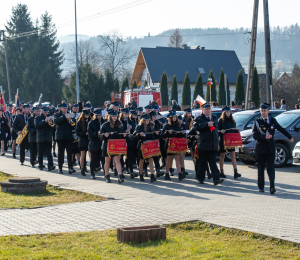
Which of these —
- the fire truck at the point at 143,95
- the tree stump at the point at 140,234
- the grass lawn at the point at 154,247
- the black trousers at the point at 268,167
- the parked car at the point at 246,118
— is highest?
the fire truck at the point at 143,95

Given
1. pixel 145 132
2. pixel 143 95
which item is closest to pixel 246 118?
pixel 145 132

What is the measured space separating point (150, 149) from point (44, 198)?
3274 millimetres

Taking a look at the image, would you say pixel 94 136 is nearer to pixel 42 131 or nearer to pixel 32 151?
pixel 42 131

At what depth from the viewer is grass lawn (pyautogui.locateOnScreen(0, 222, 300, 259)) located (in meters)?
5.08

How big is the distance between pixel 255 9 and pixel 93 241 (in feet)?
58.7

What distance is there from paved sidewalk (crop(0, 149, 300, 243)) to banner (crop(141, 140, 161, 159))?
27.6 inches

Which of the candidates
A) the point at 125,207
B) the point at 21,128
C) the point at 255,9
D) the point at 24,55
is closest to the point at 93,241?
the point at 125,207

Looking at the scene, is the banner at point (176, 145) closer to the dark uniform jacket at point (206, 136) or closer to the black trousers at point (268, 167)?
the dark uniform jacket at point (206, 136)

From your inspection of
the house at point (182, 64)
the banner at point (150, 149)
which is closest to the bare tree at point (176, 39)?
the house at point (182, 64)

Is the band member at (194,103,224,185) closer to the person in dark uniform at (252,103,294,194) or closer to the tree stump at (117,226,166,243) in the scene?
the person in dark uniform at (252,103,294,194)

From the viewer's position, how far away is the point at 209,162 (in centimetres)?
1077

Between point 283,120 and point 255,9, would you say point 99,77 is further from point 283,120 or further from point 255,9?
point 283,120

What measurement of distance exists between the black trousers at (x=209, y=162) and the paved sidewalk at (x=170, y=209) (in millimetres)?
246

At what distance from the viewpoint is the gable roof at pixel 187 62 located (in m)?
62.4
